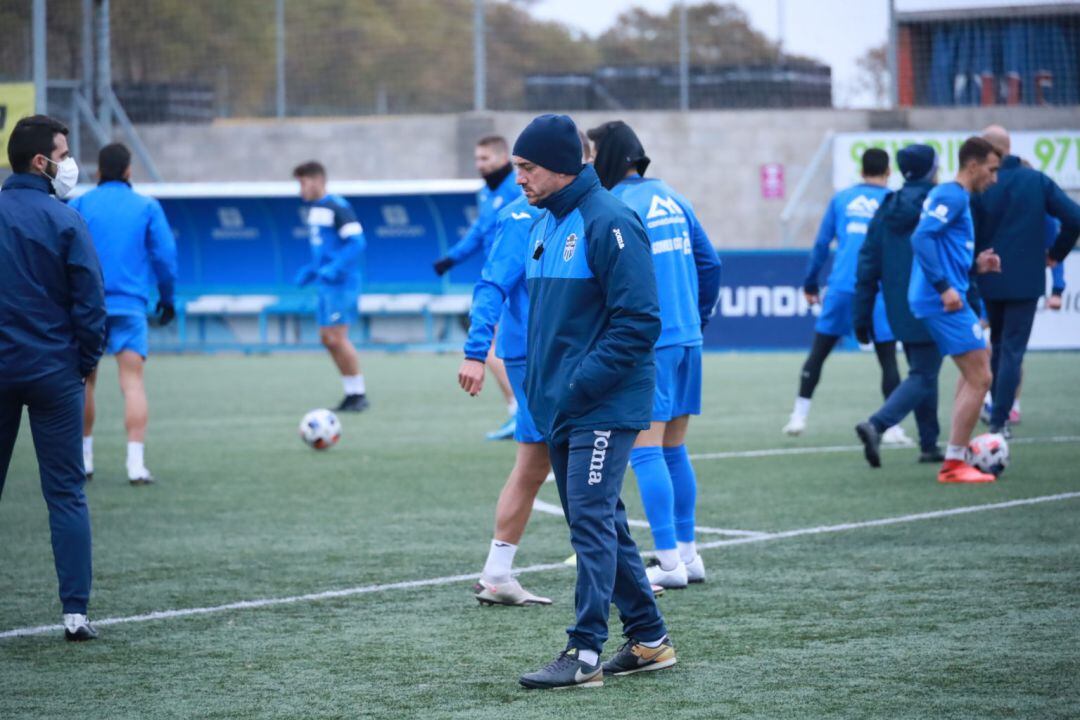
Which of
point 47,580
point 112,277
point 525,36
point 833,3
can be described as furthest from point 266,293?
point 47,580

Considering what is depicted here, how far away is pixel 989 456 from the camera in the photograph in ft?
31.3

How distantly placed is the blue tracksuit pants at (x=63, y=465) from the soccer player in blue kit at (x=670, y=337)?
2.12 meters

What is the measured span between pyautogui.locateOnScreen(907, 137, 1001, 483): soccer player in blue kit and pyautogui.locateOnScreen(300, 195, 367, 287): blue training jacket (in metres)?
6.48

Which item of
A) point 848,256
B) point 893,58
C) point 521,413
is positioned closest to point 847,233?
point 848,256

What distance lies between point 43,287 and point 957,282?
547cm

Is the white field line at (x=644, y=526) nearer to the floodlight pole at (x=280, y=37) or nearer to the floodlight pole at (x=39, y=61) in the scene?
the floodlight pole at (x=39, y=61)

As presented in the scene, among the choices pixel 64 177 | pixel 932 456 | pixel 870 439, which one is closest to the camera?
pixel 64 177

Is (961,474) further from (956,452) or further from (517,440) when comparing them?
(517,440)

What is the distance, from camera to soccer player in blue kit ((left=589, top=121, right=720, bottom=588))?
20.4 ft

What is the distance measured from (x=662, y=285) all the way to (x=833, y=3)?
788 inches

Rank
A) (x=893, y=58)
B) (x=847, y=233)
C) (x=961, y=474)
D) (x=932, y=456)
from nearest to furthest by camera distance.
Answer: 1. (x=961, y=474)
2. (x=932, y=456)
3. (x=847, y=233)
4. (x=893, y=58)

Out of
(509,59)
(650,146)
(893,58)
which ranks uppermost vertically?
(509,59)

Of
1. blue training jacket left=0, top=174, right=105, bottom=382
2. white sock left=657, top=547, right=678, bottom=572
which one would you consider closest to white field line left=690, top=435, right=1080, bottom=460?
white sock left=657, top=547, right=678, bottom=572

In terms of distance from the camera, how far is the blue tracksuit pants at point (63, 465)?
5.76 meters
